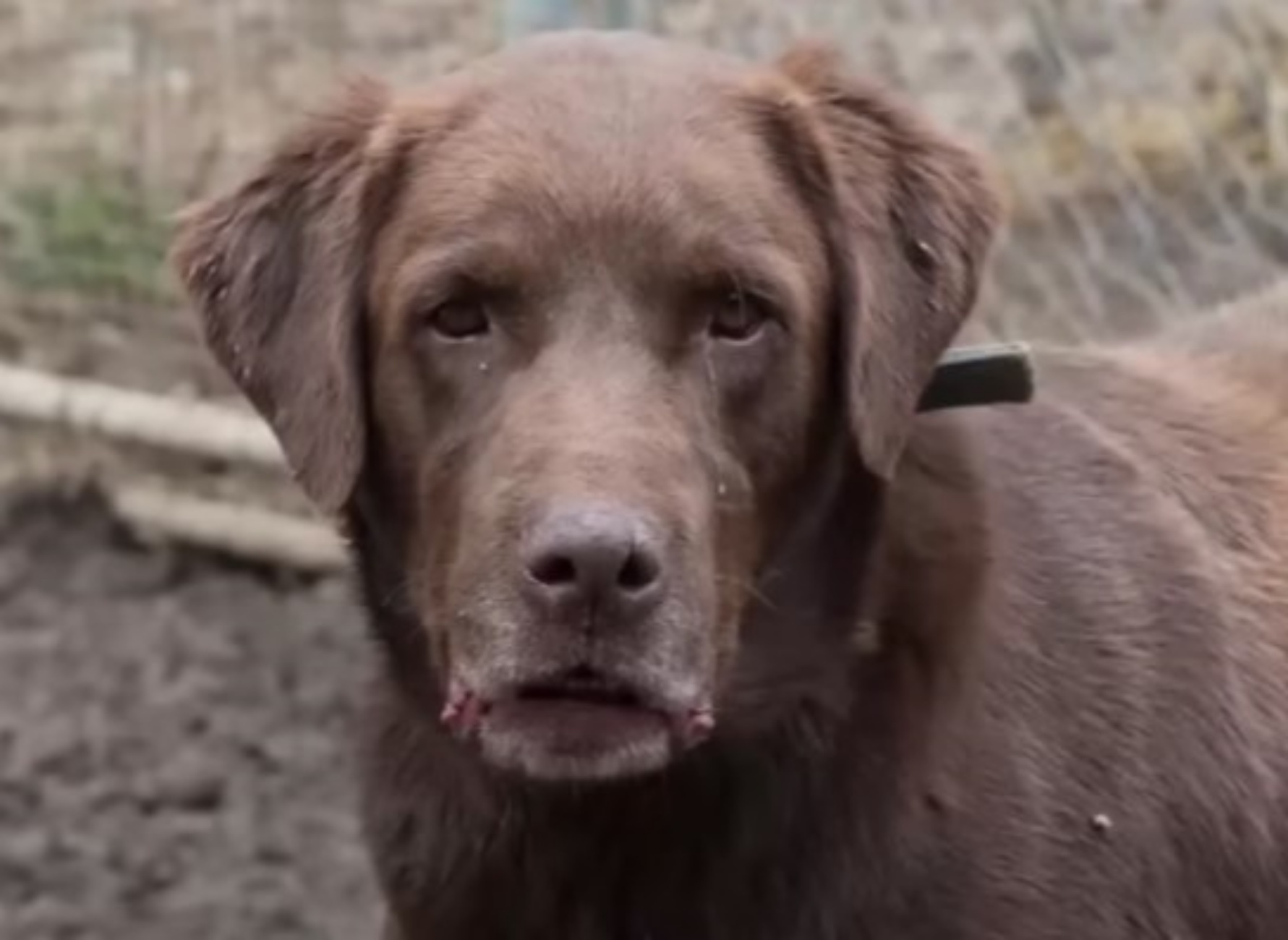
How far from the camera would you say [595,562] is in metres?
3.29

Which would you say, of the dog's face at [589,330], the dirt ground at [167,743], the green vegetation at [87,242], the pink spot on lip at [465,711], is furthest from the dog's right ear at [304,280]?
the green vegetation at [87,242]

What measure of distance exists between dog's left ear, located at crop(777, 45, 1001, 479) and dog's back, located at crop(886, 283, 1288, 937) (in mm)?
249

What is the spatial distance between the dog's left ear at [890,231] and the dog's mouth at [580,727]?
1.28ft

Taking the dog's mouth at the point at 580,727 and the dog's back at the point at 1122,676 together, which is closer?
the dog's mouth at the point at 580,727

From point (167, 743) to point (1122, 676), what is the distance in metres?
2.23

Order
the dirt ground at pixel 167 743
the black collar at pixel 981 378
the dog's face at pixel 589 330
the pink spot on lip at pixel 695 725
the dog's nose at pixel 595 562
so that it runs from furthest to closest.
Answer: the dirt ground at pixel 167 743 → the black collar at pixel 981 378 → the pink spot on lip at pixel 695 725 → the dog's face at pixel 589 330 → the dog's nose at pixel 595 562

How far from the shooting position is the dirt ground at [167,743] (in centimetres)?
536

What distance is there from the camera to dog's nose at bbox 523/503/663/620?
10.8 feet

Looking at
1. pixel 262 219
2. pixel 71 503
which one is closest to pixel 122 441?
pixel 71 503

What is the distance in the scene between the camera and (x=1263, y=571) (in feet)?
14.2

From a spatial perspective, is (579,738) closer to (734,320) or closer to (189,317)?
(734,320)

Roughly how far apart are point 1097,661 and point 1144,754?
0.12 meters

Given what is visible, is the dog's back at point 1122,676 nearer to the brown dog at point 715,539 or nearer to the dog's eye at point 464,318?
the brown dog at point 715,539

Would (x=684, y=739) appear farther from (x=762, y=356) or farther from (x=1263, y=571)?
(x=1263, y=571)
